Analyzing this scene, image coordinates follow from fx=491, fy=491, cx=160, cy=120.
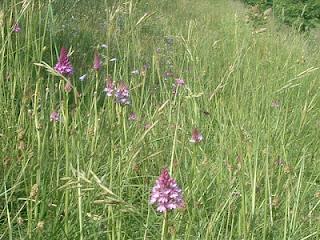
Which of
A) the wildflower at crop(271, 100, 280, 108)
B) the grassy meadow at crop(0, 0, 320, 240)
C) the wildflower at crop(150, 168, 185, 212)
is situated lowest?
the wildflower at crop(271, 100, 280, 108)

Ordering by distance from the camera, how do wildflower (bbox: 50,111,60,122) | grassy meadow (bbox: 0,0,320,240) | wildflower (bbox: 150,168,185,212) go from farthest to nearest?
wildflower (bbox: 50,111,60,122) < grassy meadow (bbox: 0,0,320,240) < wildflower (bbox: 150,168,185,212)

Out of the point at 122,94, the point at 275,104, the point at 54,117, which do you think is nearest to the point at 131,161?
the point at 122,94

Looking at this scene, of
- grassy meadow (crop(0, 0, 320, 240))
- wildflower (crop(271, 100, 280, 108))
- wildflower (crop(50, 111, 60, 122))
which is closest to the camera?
grassy meadow (crop(0, 0, 320, 240))

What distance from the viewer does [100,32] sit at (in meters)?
3.73

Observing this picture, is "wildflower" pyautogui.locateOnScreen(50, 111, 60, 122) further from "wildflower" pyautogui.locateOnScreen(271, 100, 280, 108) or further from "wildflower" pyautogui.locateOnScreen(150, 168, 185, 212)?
"wildflower" pyautogui.locateOnScreen(271, 100, 280, 108)

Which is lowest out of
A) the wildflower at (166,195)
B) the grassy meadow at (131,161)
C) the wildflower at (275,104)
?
the wildflower at (275,104)

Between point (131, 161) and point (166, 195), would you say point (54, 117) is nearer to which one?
point (131, 161)

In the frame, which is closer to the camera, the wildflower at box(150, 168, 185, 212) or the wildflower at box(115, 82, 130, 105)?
the wildflower at box(150, 168, 185, 212)

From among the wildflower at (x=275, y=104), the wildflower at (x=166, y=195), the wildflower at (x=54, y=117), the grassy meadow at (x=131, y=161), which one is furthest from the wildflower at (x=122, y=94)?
the wildflower at (x=275, y=104)

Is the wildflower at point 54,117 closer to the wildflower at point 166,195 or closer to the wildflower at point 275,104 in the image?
the wildflower at point 166,195

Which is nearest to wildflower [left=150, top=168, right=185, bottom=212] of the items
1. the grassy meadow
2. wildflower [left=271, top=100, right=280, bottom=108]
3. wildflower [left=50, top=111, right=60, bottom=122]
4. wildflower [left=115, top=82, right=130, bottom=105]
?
the grassy meadow

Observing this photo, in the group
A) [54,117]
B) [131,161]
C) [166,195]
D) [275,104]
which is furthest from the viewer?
[275,104]

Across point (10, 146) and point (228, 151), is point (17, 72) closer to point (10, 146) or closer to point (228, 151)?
point (10, 146)

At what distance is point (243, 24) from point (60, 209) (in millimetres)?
4218
